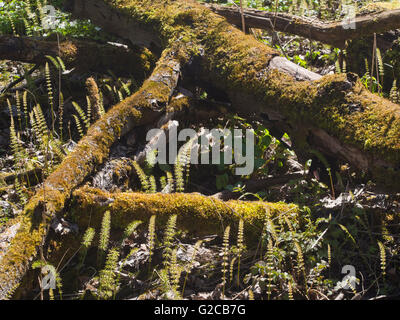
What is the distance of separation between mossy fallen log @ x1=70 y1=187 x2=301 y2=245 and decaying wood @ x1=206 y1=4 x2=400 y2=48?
2.51 meters

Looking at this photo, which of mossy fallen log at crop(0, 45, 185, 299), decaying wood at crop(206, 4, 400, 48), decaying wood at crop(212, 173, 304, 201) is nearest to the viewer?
mossy fallen log at crop(0, 45, 185, 299)

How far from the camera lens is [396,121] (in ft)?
10.5

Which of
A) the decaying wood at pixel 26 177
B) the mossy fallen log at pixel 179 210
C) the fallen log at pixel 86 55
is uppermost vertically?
the fallen log at pixel 86 55

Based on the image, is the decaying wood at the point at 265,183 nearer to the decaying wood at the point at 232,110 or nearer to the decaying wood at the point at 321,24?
the decaying wood at the point at 232,110

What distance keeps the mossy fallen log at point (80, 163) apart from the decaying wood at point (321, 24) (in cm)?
132

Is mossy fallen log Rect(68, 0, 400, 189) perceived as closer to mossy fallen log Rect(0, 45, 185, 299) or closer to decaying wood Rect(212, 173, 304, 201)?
decaying wood Rect(212, 173, 304, 201)

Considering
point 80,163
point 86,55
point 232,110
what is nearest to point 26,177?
point 80,163

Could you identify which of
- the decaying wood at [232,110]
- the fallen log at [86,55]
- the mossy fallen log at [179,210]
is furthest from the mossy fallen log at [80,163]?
the fallen log at [86,55]

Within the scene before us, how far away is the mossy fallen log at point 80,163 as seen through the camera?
266 centimetres

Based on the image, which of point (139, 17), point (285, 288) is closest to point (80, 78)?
point (139, 17)

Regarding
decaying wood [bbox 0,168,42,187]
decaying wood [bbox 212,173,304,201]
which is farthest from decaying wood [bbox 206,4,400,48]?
decaying wood [bbox 0,168,42,187]

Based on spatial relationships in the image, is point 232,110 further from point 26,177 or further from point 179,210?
point 26,177

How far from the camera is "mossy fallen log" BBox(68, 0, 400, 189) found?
10.6 feet

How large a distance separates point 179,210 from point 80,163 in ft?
2.99
